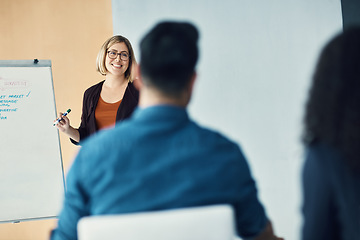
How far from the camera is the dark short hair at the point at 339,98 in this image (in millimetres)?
864

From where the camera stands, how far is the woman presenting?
2445 millimetres

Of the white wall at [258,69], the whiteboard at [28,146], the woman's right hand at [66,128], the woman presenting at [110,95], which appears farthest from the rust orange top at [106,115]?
the white wall at [258,69]

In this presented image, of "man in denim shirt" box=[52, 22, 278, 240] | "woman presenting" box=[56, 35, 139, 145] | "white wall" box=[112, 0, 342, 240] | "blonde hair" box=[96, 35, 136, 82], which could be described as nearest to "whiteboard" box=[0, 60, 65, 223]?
"woman presenting" box=[56, 35, 139, 145]

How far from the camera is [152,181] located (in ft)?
2.84

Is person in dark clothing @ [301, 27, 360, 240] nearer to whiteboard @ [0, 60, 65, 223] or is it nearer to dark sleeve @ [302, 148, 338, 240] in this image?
dark sleeve @ [302, 148, 338, 240]

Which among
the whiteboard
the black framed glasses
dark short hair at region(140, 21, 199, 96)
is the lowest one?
the whiteboard

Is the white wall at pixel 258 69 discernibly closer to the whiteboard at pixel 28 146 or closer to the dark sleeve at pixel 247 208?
the whiteboard at pixel 28 146

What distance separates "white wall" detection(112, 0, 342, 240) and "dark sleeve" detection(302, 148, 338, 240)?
261 cm

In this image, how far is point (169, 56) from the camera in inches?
36.1

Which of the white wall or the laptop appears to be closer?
the laptop

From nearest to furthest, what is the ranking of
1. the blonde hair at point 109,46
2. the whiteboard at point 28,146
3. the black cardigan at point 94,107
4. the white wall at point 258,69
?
the black cardigan at point 94,107 < the blonde hair at point 109,46 < the whiteboard at point 28,146 < the white wall at point 258,69

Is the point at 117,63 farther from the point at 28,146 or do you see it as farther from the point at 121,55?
the point at 28,146

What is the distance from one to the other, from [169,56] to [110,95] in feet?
5.47

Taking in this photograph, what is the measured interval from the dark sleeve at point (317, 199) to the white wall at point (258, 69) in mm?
2606
